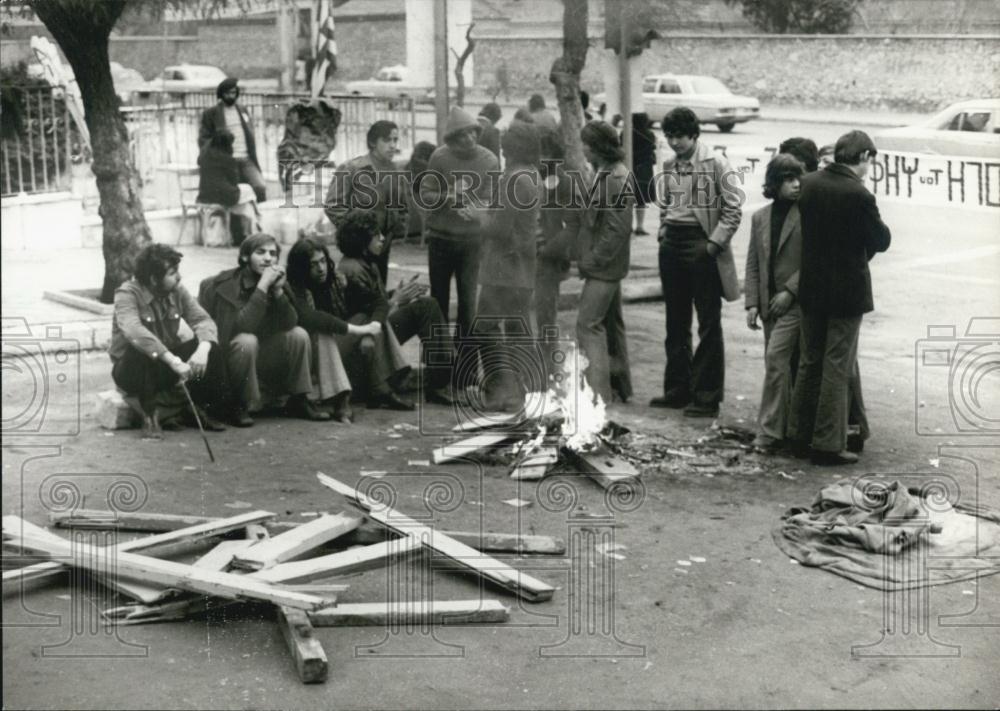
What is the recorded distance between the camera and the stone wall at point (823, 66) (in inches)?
663

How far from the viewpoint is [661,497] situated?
735cm

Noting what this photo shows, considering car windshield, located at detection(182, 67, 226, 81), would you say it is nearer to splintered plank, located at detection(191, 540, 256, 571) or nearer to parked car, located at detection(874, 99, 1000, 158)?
parked car, located at detection(874, 99, 1000, 158)

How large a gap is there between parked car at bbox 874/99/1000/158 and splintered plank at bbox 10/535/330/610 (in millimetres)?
10939

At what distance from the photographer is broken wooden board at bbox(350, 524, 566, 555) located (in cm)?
639

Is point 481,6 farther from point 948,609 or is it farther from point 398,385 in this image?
point 948,609

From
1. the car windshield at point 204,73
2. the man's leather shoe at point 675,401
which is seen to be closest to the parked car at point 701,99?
the man's leather shoe at point 675,401

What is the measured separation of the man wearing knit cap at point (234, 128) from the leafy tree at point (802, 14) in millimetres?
5692

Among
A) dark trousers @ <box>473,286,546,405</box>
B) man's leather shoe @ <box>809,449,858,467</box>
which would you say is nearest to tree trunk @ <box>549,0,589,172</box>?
dark trousers @ <box>473,286,546,405</box>

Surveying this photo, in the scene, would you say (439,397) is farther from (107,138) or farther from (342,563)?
(107,138)

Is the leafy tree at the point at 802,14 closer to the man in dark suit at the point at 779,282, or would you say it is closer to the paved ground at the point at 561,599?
the paved ground at the point at 561,599

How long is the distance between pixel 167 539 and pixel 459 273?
4.07 metres

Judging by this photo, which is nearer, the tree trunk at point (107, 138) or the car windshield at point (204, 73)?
the tree trunk at point (107, 138)

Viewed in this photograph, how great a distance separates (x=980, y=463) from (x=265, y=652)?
469 cm

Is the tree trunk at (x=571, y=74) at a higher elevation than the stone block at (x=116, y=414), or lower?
higher
